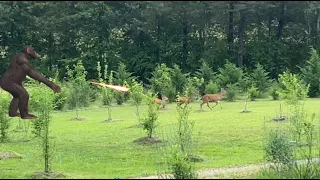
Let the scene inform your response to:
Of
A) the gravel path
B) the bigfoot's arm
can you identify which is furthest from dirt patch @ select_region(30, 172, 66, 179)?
the bigfoot's arm

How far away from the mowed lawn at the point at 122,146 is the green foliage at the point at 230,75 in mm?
11135

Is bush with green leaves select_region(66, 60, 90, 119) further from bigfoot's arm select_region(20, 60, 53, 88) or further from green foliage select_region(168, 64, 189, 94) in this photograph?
bigfoot's arm select_region(20, 60, 53, 88)

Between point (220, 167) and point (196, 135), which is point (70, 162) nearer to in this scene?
point (220, 167)

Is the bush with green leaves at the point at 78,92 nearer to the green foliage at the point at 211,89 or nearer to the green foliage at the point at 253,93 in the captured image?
the green foliage at the point at 211,89

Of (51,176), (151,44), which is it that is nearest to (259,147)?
(51,176)

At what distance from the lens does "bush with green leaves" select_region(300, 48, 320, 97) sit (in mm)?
30922

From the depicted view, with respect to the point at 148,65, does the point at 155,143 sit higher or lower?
lower

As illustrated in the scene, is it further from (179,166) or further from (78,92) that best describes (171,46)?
(179,166)

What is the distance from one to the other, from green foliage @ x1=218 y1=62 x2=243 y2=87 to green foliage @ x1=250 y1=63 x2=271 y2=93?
82cm

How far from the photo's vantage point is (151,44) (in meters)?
33.1

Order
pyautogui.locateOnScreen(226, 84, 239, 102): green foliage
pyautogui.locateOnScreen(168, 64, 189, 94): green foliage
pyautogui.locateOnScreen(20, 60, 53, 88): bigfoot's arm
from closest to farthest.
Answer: pyautogui.locateOnScreen(20, 60, 53, 88): bigfoot's arm → pyautogui.locateOnScreen(226, 84, 239, 102): green foliage → pyautogui.locateOnScreen(168, 64, 189, 94): green foliage

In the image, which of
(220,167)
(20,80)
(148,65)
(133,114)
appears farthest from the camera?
(148,65)

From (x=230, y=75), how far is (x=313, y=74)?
4.79 metres

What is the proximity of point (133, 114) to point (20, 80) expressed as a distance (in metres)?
13.3
